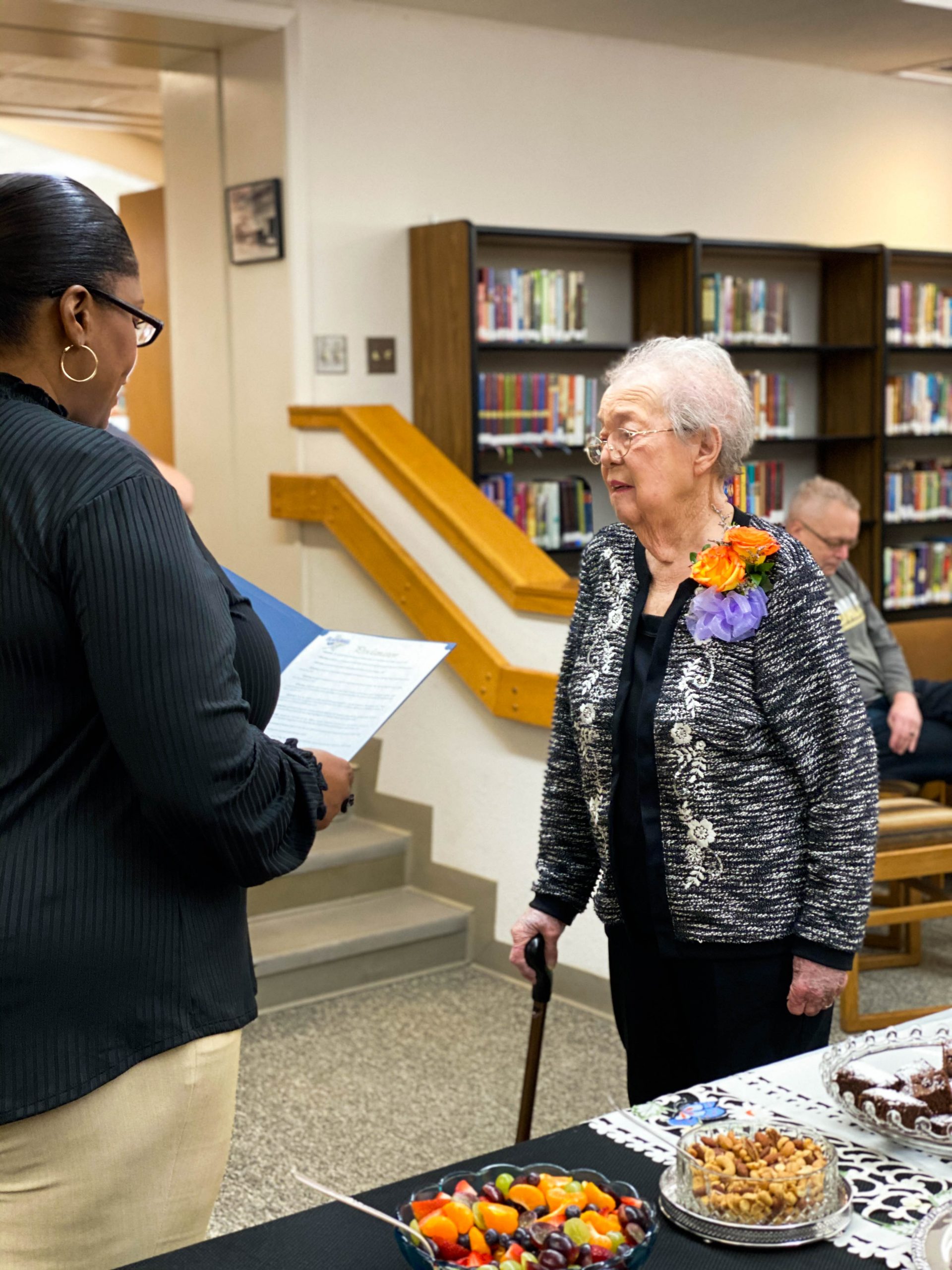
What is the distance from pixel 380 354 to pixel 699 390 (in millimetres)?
3336

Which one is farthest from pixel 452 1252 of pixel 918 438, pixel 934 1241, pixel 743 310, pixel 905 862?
pixel 918 438

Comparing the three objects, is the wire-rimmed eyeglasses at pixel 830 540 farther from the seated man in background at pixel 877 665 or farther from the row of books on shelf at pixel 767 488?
the row of books on shelf at pixel 767 488

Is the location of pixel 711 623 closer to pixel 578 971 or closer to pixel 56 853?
pixel 56 853

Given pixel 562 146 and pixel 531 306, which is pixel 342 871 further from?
pixel 562 146

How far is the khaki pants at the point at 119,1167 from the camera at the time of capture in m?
1.25

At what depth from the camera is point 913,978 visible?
4.02 meters

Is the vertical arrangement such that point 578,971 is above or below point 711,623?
below

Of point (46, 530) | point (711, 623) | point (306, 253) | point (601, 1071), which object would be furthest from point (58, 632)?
point (306, 253)

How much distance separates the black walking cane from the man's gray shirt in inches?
94.8

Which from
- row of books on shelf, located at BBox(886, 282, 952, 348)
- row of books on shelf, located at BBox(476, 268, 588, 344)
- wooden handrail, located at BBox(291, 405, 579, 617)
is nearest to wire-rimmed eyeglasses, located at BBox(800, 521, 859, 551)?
wooden handrail, located at BBox(291, 405, 579, 617)

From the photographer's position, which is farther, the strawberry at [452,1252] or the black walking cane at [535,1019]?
the black walking cane at [535,1019]

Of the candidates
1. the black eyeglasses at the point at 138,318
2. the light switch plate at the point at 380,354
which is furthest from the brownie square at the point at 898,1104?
the light switch plate at the point at 380,354

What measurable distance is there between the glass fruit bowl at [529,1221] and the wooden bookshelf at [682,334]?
3.88 metres

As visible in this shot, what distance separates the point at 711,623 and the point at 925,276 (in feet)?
Result: 18.7
